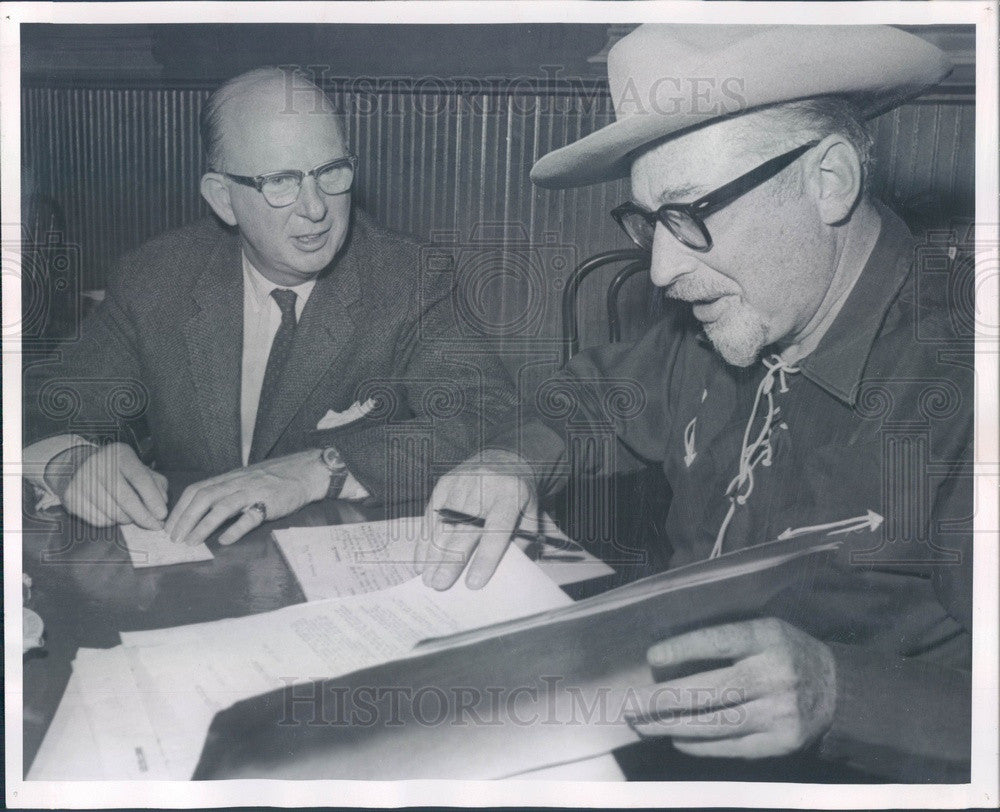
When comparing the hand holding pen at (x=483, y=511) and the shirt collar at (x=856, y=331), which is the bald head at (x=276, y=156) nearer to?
the hand holding pen at (x=483, y=511)

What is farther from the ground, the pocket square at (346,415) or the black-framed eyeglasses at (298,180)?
the black-framed eyeglasses at (298,180)

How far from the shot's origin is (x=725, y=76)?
1.18 metres

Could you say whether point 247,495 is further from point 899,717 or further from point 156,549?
point 899,717

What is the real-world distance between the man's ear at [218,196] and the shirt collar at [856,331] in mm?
805

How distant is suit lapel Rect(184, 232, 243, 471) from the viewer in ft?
4.18

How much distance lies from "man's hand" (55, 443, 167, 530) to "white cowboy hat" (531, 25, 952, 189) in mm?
677

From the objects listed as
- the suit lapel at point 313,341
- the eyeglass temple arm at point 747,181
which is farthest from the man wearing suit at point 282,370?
the eyeglass temple arm at point 747,181

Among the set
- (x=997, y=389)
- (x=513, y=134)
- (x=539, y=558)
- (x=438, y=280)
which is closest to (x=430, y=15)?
(x=513, y=134)

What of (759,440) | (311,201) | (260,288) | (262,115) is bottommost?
(759,440)

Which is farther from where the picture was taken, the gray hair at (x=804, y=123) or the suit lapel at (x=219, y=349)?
the suit lapel at (x=219, y=349)

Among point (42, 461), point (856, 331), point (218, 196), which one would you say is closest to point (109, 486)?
point (42, 461)

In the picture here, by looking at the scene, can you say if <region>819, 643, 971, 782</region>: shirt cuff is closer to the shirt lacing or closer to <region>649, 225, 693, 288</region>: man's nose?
the shirt lacing

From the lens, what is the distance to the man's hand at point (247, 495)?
4.09ft

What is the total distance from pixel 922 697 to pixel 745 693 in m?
0.24
